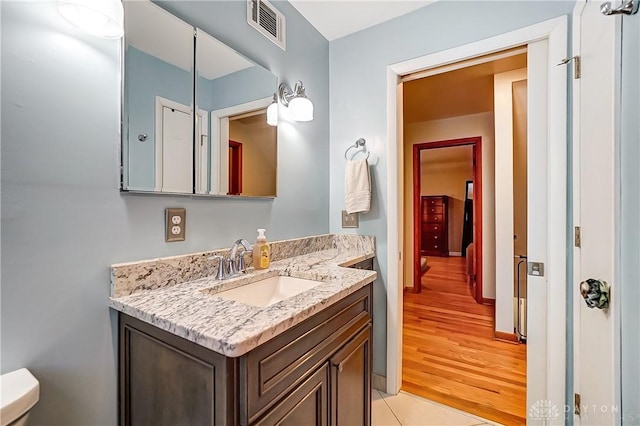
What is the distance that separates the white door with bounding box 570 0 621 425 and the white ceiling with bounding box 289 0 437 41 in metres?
0.90

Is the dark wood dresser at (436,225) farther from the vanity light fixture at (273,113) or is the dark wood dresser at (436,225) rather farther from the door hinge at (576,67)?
the vanity light fixture at (273,113)

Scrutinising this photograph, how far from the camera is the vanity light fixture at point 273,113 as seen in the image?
1619 mm

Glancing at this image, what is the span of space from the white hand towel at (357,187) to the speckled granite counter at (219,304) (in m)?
0.54

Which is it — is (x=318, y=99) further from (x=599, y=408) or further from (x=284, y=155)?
(x=599, y=408)

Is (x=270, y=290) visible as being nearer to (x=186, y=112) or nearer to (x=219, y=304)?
(x=219, y=304)

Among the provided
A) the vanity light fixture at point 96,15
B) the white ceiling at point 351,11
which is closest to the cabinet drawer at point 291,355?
the vanity light fixture at point 96,15

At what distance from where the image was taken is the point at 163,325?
792 millimetres

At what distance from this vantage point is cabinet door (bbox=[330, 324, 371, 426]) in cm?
106

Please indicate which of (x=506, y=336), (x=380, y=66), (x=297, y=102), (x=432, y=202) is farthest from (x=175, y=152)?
(x=432, y=202)

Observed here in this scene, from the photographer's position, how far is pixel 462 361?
2215mm

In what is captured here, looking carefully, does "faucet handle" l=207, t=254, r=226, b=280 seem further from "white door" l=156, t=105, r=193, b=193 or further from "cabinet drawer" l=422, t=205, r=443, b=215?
"cabinet drawer" l=422, t=205, r=443, b=215

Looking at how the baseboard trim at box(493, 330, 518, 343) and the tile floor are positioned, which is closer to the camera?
the tile floor

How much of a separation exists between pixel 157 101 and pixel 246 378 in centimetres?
103

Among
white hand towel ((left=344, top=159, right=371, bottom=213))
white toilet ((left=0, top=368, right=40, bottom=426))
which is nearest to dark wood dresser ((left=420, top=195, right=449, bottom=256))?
white hand towel ((left=344, top=159, right=371, bottom=213))
